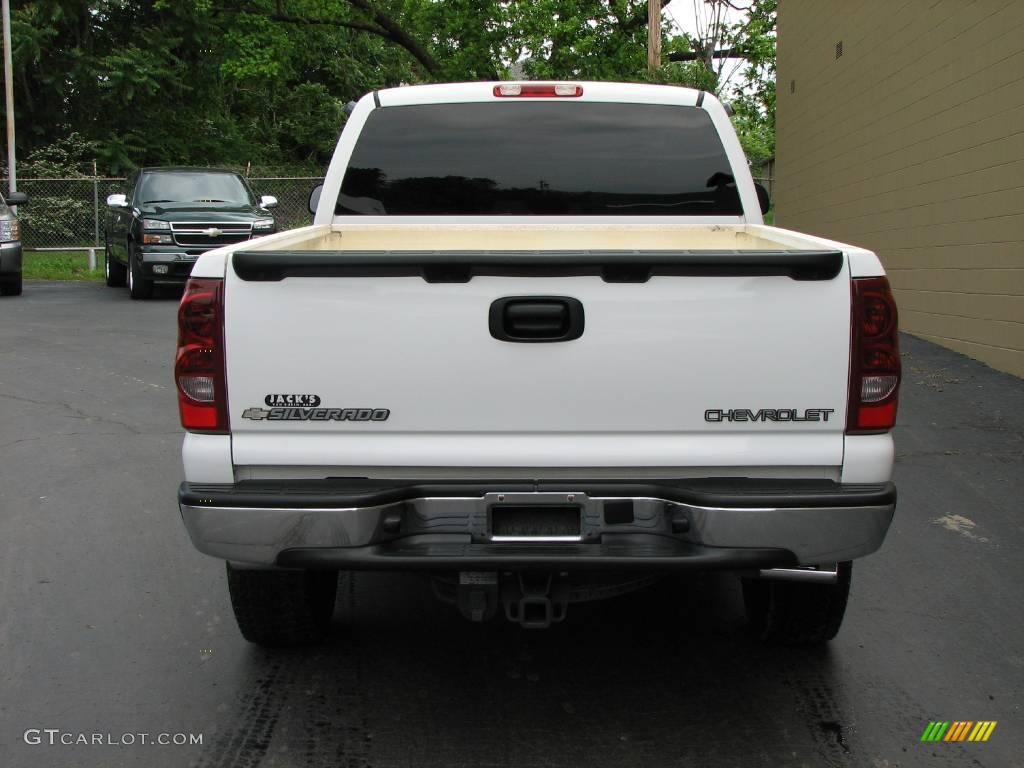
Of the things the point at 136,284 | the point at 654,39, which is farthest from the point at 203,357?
the point at 654,39

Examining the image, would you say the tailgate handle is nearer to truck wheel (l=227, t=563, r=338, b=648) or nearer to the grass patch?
truck wheel (l=227, t=563, r=338, b=648)

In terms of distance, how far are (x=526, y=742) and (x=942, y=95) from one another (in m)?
10.1

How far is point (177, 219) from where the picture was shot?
16984mm

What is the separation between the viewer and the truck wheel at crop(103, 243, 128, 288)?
19.5 m

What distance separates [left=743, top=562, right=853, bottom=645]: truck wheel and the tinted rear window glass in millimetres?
1936

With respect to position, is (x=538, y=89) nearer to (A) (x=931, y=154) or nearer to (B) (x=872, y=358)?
(B) (x=872, y=358)

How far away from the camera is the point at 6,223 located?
17.1m

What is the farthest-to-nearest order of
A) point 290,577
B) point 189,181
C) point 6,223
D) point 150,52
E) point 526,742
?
point 150,52, point 189,181, point 6,223, point 290,577, point 526,742

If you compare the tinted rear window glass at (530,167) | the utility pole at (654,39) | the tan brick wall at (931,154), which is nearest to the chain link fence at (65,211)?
the utility pole at (654,39)

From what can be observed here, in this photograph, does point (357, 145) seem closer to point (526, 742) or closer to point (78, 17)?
point (526, 742)

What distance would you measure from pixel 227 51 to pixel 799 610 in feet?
109

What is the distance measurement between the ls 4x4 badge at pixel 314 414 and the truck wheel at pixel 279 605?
29.1 inches

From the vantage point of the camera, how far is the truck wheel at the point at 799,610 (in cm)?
431

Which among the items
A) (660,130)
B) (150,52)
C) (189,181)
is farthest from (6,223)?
(150,52)
